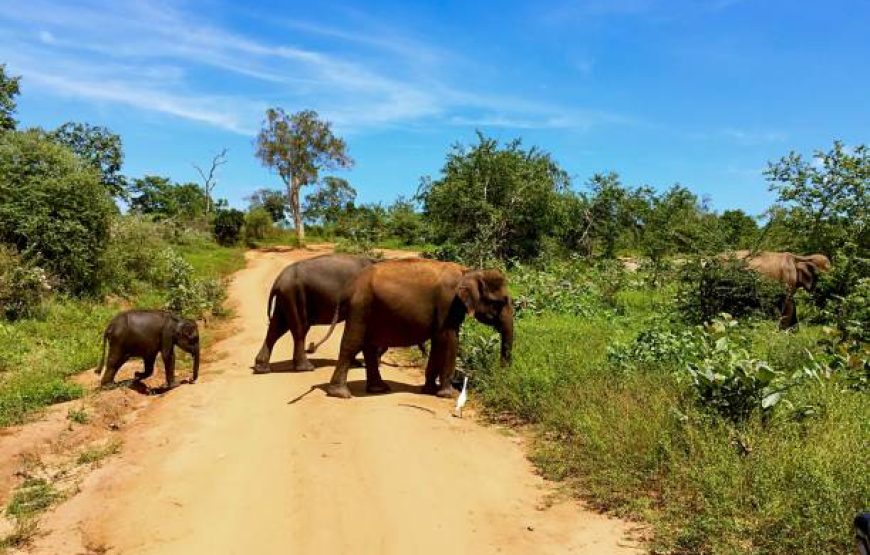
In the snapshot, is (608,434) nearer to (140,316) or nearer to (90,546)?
(90,546)

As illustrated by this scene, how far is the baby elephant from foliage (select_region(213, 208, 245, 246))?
1437 inches

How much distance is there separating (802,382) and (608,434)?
7.59ft

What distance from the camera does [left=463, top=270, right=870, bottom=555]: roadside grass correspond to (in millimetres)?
5227

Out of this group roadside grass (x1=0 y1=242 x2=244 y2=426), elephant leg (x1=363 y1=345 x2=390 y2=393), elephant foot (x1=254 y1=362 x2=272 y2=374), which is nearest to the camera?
roadside grass (x1=0 y1=242 x2=244 y2=426)

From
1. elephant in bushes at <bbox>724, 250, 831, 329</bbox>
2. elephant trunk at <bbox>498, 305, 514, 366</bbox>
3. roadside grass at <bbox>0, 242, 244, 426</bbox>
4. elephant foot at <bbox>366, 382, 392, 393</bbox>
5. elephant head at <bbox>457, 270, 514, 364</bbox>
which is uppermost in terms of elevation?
elephant in bushes at <bbox>724, 250, 831, 329</bbox>

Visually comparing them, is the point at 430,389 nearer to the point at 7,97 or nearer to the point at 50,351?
the point at 50,351

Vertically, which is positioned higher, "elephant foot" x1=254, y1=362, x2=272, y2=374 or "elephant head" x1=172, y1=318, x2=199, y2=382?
"elephant head" x1=172, y1=318, x2=199, y2=382

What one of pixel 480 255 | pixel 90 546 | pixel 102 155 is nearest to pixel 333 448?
pixel 90 546

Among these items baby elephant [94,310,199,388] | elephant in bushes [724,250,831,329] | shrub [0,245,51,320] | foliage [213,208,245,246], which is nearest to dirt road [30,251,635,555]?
baby elephant [94,310,199,388]

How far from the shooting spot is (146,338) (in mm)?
10945

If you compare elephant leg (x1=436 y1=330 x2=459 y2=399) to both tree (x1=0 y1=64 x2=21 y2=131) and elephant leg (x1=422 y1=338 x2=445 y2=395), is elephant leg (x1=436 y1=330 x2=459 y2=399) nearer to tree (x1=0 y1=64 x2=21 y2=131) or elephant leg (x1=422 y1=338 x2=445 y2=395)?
elephant leg (x1=422 y1=338 x2=445 y2=395)

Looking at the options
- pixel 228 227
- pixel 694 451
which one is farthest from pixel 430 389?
pixel 228 227

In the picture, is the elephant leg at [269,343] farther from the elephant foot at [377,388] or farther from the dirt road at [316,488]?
the elephant foot at [377,388]

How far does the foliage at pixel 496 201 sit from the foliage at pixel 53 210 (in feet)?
37.9
